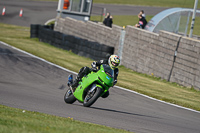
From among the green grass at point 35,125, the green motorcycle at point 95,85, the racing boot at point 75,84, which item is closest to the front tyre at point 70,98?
the racing boot at point 75,84

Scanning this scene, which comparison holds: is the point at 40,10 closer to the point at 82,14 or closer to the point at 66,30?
the point at 82,14

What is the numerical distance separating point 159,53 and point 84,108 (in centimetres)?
870

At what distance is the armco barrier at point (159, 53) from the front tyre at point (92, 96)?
6884 millimetres

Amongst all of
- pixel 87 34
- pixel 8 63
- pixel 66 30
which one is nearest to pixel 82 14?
pixel 66 30

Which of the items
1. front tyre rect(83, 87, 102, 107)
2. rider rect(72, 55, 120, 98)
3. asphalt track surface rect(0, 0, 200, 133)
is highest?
rider rect(72, 55, 120, 98)

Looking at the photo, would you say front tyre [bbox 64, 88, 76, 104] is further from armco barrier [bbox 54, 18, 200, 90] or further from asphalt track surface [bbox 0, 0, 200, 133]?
armco barrier [bbox 54, 18, 200, 90]

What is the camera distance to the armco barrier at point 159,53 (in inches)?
585

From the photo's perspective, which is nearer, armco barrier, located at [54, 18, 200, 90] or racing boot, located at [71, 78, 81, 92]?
racing boot, located at [71, 78, 81, 92]

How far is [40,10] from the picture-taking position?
3878 cm

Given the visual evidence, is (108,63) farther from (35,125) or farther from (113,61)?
(35,125)

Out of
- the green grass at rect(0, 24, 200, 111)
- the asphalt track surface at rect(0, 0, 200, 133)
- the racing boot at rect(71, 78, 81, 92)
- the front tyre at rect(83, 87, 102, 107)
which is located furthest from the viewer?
the green grass at rect(0, 24, 200, 111)

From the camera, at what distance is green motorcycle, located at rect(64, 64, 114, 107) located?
28.3 ft

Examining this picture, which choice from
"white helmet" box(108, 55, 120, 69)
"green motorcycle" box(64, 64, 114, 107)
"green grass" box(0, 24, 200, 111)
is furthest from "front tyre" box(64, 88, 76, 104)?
"green grass" box(0, 24, 200, 111)

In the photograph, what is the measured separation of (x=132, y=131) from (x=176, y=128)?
4.70 feet
